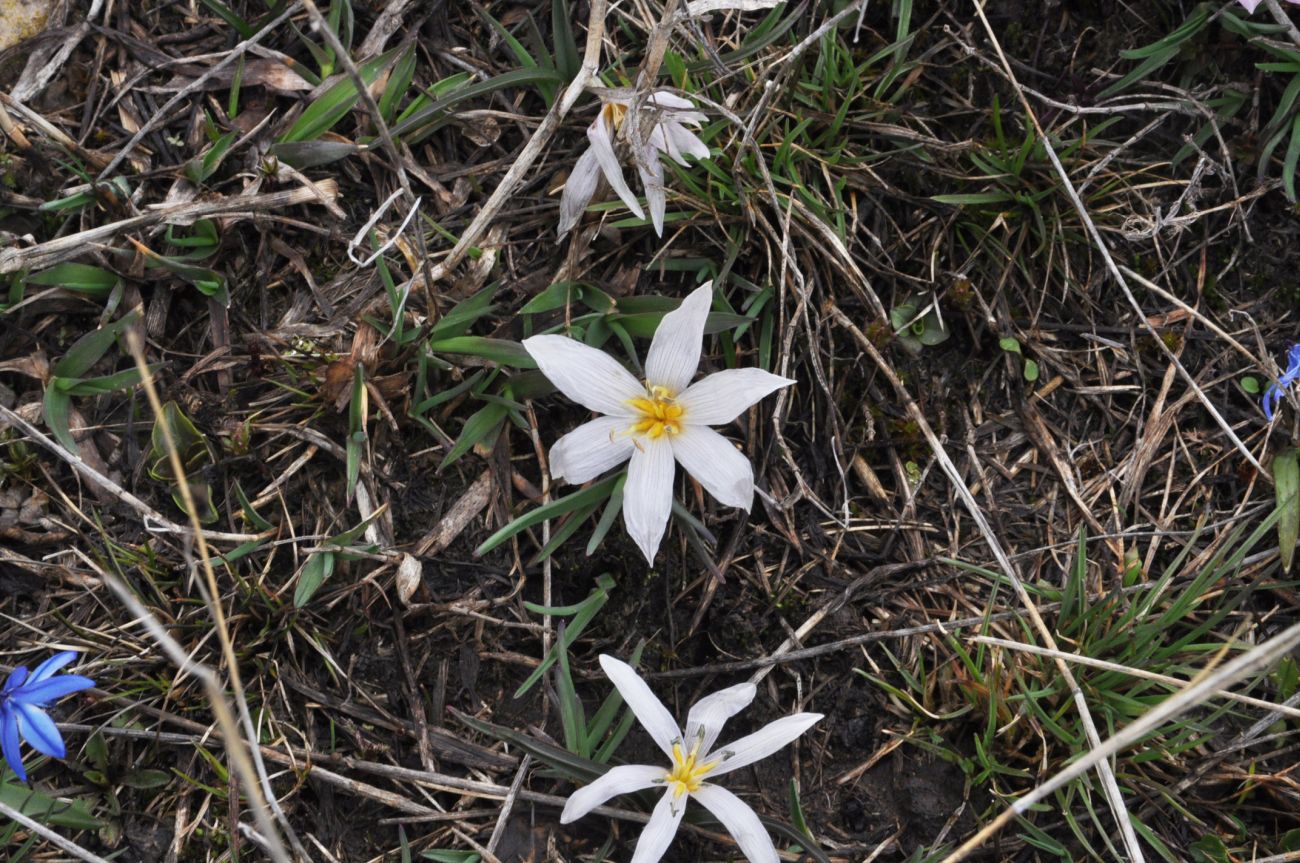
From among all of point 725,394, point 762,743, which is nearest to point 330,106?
point 725,394

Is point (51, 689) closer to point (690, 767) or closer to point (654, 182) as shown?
point (690, 767)

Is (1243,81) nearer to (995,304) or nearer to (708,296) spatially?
(995,304)

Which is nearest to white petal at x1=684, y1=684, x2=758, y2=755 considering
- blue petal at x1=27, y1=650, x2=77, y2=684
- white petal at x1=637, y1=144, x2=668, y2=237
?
white petal at x1=637, y1=144, x2=668, y2=237

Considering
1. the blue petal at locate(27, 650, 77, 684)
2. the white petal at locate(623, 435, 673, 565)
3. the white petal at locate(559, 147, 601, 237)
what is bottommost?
the blue petal at locate(27, 650, 77, 684)

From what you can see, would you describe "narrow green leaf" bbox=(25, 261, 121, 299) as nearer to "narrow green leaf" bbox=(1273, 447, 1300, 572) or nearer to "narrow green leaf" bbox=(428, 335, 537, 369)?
"narrow green leaf" bbox=(428, 335, 537, 369)

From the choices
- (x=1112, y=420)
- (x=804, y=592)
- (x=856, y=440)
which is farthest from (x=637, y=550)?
(x=1112, y=420)

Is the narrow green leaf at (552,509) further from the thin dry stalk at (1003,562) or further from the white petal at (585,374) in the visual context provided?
the thin dry stalk at (1003,562)
